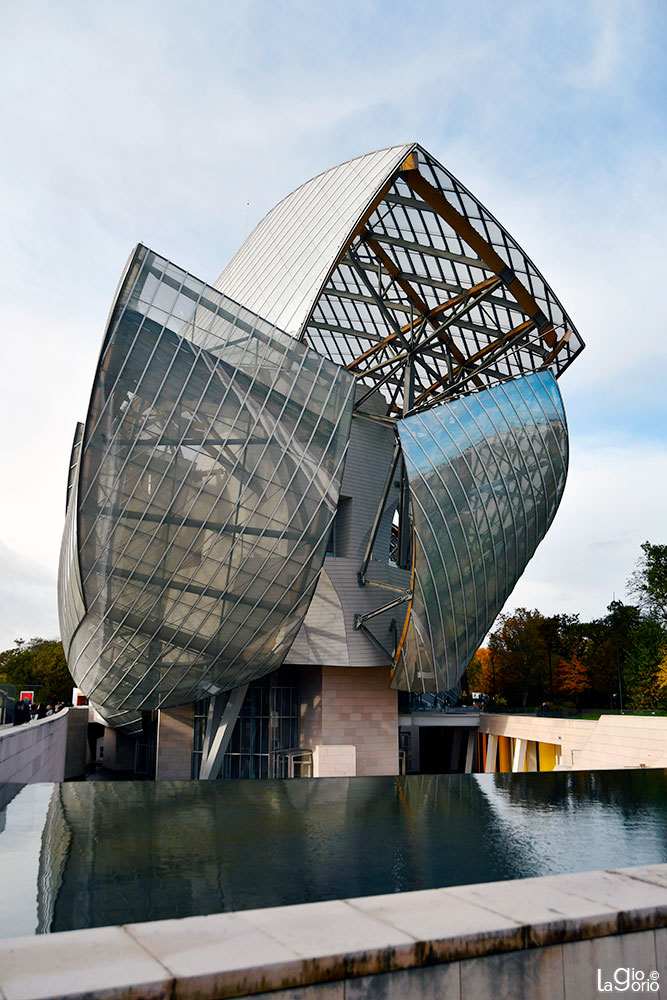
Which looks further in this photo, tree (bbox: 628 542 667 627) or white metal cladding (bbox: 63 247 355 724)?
tree (bbox: 628 542 667 627)

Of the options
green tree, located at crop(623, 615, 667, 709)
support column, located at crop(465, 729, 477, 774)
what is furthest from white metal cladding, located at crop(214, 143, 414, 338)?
support column, located at crop(465, 729, 477, 774)

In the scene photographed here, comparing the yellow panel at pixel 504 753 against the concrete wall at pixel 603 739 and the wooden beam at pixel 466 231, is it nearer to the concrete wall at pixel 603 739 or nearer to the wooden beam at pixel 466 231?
the concrete wall at pixel 603 739

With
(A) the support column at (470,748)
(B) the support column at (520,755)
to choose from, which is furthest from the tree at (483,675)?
(B) the support column at (520,755)

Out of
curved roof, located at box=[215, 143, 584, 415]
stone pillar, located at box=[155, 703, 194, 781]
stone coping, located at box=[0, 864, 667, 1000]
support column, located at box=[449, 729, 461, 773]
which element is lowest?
support column, located at box=[449, 729, 461, 773]

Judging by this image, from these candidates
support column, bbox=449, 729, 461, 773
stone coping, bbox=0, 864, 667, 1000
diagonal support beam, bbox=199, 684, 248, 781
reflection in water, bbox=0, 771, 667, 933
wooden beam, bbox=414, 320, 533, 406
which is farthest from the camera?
support column, bbox=449, 729, 461, 773

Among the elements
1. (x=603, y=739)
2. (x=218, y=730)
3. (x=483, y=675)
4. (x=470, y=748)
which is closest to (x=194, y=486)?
(x=218, y=730)

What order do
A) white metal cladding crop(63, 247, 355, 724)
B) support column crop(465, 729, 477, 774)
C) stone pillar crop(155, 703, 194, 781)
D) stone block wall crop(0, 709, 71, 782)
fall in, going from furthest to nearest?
support column crop(465, 729, 477, 774), stone pillar crop(155, 703, 194, 781), white metal cladding crop(63, 247, 355, 724), stone block wall crop(0, 709, 71, 782)

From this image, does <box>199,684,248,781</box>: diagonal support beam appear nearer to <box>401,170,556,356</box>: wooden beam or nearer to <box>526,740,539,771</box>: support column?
<box>401,170,556,356</box>: wooden beam

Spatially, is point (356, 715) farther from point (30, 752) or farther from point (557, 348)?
point (557, 348)

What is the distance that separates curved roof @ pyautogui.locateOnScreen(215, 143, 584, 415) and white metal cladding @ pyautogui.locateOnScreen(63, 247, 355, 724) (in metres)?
5.02

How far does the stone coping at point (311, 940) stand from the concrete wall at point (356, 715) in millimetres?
29051

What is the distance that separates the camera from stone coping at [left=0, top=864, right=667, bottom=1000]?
3861 millimetres

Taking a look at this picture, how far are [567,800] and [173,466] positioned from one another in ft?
45.6

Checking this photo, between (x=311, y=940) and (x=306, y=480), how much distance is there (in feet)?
65.8
